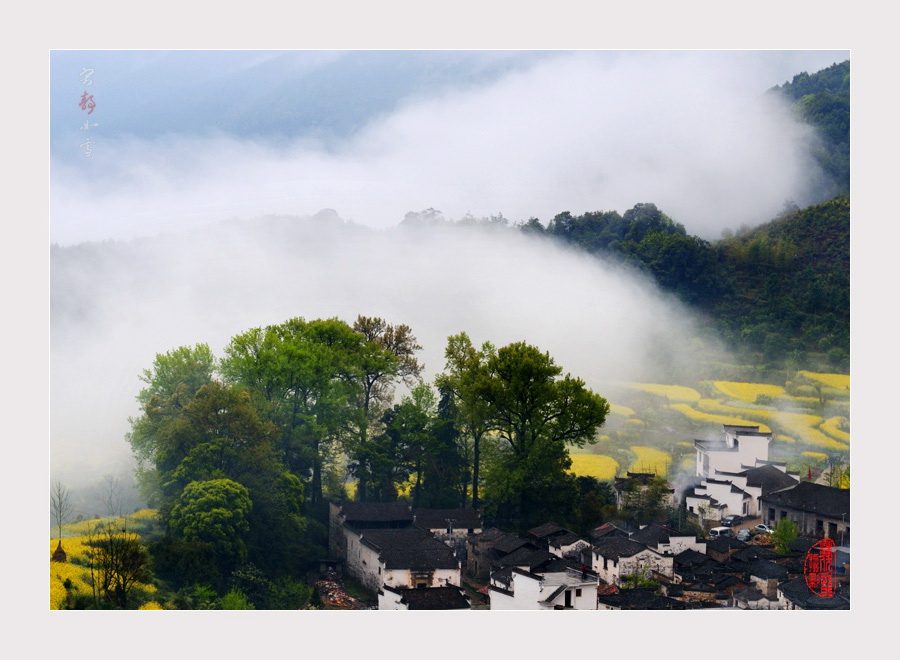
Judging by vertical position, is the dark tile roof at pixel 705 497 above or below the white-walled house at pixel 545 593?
above

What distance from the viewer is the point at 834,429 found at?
62.4ft

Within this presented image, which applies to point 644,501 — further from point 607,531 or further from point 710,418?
point 710,418

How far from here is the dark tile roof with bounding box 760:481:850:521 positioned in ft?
57.5

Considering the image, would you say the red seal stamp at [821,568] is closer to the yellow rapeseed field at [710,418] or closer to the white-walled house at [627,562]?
the white-walled house at [627,562]

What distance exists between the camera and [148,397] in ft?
58.1

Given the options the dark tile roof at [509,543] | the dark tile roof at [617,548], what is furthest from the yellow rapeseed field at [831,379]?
the dark tile roof at [509,543]

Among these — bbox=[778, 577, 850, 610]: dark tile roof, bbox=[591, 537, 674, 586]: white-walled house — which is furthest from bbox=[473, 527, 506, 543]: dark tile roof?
bbox=[778, 577, 850, 610]: dark tile roof

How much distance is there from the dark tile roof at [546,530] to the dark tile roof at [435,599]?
7.19ft

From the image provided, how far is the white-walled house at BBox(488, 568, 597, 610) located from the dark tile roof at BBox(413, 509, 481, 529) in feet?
7.44

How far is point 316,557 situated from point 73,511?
3.38 metres

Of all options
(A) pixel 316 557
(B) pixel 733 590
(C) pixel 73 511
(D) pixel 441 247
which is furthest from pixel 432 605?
(D) pixel 441 247

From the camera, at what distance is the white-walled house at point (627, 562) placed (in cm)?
1608

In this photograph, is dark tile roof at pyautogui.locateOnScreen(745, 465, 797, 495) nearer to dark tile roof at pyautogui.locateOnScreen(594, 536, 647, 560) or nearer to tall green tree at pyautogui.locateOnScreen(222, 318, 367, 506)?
dark tile roof at pyautogui.locateOnScreen(594, 536, 647, 560)

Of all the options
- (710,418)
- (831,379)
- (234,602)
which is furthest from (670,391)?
(234,602)
